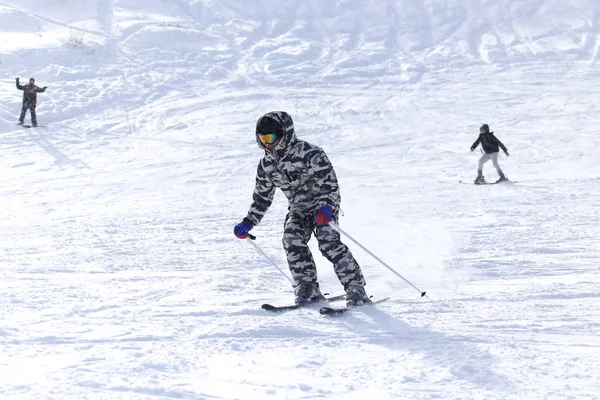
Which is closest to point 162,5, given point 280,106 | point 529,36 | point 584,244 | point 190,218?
point 280,106

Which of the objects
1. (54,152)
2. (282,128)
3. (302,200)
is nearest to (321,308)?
(302,200)

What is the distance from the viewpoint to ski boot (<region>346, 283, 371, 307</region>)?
5062 millimetres

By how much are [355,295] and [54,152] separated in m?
12.6

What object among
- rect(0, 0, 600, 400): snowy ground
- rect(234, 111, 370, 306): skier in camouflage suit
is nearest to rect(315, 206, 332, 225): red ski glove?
rect(234, 111, 370, 306): skier in camouflage suit

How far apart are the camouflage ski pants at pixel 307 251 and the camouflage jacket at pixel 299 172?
0.11 metres

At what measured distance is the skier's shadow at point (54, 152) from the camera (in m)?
15.3

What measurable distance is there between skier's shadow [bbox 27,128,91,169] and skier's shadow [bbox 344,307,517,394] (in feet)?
38.1

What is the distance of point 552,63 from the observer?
2398 centimetres

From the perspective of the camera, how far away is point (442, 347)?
3.99 m

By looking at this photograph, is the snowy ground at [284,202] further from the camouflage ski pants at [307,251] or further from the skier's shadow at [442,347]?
the camouflage ski pants at [307,251]

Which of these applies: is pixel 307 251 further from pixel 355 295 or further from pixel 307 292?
pixel 355 295

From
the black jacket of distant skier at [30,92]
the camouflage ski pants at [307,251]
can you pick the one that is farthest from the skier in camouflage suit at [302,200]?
the black jacket of distant skier at [30,92]

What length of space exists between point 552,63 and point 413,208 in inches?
624

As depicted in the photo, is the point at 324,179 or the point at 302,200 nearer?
the point at 324,179
